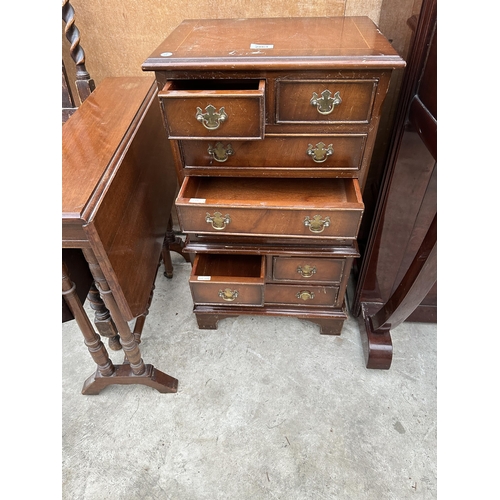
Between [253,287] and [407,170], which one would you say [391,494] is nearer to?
[253,287]

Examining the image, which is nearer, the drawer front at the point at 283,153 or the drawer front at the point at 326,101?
the drawer front at the point at 326,101

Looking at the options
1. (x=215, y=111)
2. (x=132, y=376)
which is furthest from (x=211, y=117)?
(x=132, y=376)

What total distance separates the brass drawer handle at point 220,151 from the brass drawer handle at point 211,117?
10 cm

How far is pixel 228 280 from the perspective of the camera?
1.29m

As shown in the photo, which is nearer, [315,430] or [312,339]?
[315,430]

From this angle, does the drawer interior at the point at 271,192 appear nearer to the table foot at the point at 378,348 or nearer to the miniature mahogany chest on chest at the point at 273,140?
the miniature mahogany chest on chest at the point at 273,140

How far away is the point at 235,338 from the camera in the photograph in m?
1.54

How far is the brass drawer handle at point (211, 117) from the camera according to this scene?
898 millimetres

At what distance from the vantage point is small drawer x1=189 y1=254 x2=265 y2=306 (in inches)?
51.0

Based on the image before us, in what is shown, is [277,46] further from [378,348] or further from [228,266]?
[378,348]

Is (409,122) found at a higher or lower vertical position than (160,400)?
higher

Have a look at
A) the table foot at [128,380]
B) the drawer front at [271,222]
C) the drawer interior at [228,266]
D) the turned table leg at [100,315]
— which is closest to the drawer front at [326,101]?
the drawer front at [271,222]

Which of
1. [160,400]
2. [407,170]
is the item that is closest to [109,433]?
[160,400]

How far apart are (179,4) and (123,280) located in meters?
1.01
